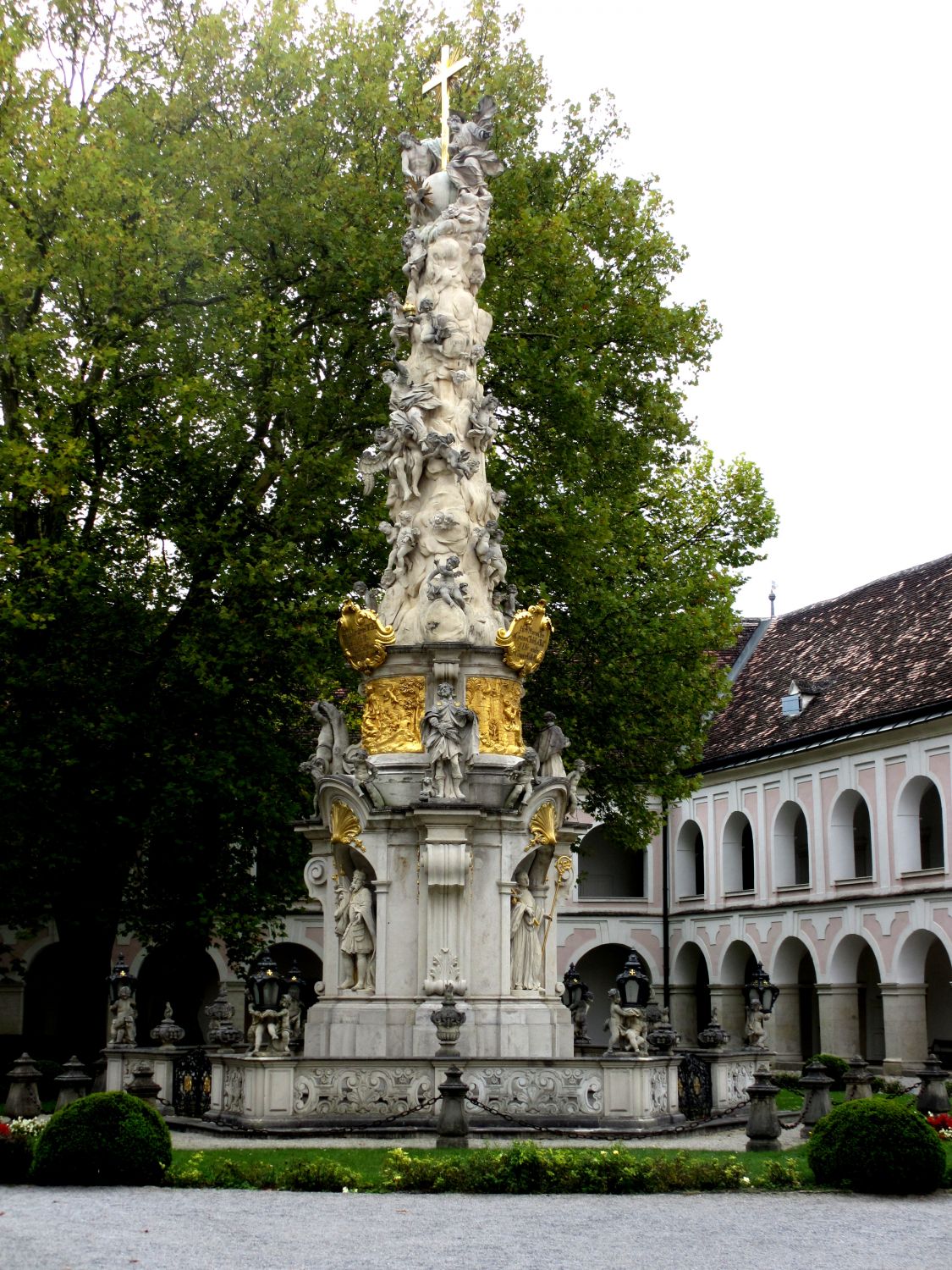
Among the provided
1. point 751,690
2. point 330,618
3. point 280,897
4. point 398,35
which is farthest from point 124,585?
point 751,690

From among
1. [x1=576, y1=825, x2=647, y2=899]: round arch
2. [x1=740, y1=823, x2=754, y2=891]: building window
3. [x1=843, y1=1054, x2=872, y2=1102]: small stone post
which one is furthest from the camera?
[x1=576, y1=825, x2=647, y2=899]: round arch

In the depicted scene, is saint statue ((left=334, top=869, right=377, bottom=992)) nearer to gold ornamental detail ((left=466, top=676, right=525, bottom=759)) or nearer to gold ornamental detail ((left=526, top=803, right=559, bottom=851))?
gold ornamental detail ((left=526, top=803, right=559, bottom=851))

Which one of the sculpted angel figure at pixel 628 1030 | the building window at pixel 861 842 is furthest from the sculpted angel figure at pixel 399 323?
the building window at pixel 861 842

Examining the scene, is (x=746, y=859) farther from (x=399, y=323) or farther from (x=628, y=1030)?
(x=628, y=1030)

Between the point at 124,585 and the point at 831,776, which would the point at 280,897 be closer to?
the point at 124,585

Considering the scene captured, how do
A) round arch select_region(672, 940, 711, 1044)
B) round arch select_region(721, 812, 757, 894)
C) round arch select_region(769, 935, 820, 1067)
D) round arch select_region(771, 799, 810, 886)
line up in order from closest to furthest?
1. round arch select_region(769, 935, 820, 1067)
2. round arch select_region(771, 799, 810, 886)
3. round arch select_region(721, 812, 757, 894)
4. round arch select_region(672, 940, 711, 1044)

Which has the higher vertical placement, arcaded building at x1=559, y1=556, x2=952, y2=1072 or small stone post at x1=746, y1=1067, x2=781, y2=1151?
arcaded building at x1=559, y1=556, x2=952, y2=1072

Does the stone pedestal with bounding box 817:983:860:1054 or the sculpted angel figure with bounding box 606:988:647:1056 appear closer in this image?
the sculpted angel figure with bounding box 606:988:647:1056

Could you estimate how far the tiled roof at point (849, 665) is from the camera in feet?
143

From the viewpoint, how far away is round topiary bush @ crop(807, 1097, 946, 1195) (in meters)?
14.3

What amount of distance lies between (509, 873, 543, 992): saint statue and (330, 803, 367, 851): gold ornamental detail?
1942mm

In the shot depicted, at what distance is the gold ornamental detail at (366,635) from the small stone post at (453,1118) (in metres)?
5.77

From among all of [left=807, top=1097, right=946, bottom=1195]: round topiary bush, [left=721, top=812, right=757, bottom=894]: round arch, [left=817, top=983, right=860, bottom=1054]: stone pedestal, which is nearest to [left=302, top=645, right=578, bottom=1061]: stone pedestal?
[left=807, top=1097, right=946, bottom=1195]: round topiary bush

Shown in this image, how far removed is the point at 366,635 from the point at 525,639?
1958 mm
